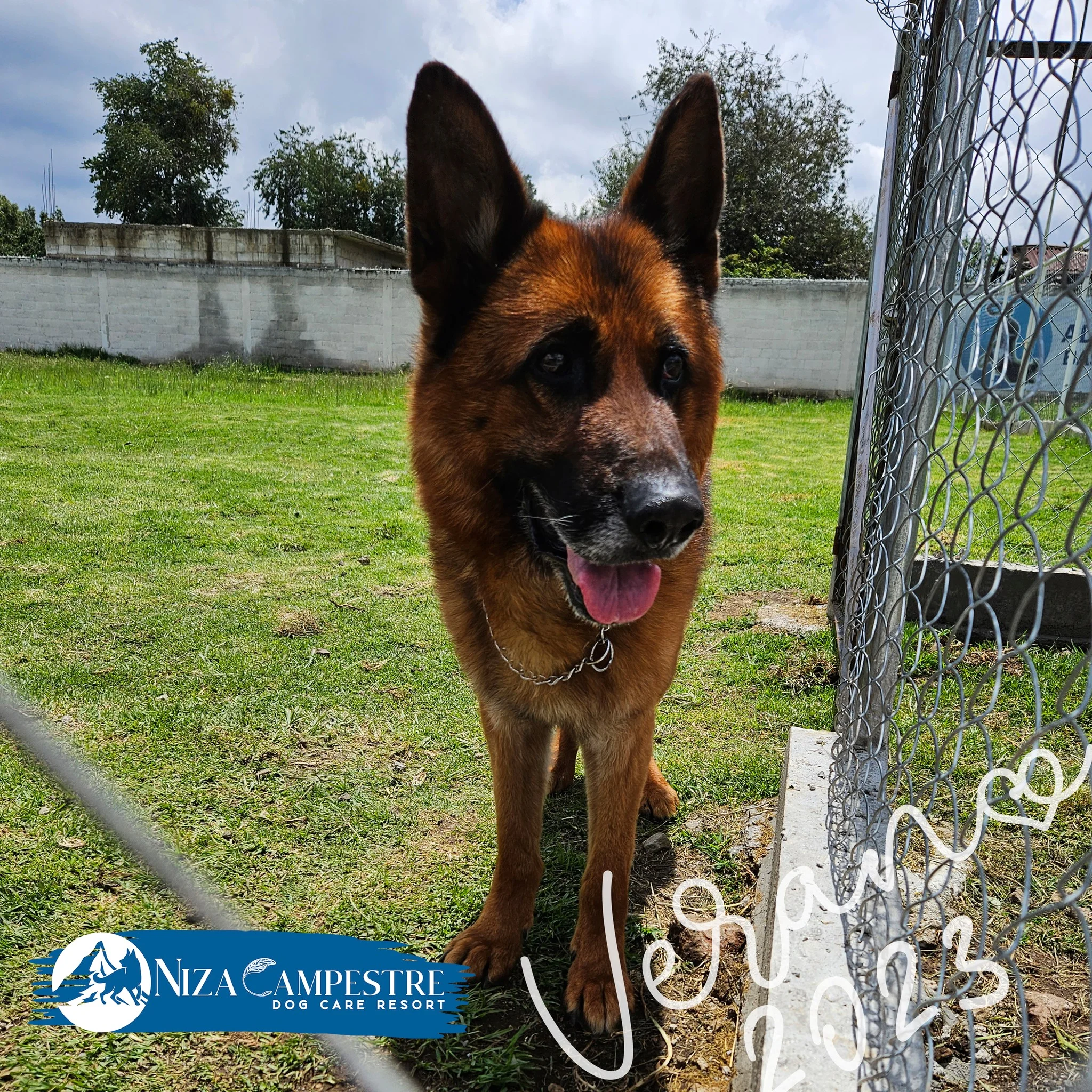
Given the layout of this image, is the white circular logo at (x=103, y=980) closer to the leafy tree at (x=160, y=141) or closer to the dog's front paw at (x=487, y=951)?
the dog's front paw at (x=487, y=951)

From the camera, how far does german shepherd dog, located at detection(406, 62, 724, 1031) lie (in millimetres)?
1934

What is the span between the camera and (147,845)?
1.26 meters

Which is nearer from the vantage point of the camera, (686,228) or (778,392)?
(686,228)

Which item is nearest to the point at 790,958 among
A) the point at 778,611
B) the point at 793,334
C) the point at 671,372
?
the point at 671,372

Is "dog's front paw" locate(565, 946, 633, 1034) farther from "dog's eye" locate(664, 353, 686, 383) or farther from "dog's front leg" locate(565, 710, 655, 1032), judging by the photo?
"dog's eye" locate(664, 353, 686, 383)

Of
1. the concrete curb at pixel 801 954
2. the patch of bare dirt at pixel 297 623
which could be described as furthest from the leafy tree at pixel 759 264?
the concrete curb at pixel 801 954

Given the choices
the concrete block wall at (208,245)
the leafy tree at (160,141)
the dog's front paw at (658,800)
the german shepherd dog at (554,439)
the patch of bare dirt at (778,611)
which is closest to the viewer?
the german shepherd dog at (554,439)

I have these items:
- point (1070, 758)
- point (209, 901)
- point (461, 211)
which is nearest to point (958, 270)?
point (461, 211)

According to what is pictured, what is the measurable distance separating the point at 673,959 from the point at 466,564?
126 cm

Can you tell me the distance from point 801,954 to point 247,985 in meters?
1.42

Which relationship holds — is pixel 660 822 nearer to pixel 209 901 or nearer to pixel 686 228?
pixel 209 901

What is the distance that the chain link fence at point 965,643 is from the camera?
4.27 feet

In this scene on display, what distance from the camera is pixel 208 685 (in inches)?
143

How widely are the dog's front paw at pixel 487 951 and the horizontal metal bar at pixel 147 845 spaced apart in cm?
32
